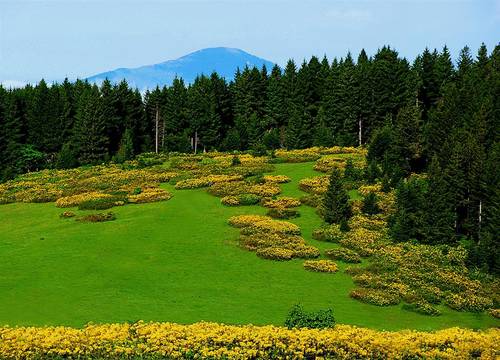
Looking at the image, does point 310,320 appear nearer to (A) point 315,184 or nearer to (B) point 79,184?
(A) point 315,184

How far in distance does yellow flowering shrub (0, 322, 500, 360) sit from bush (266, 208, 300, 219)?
25912mm

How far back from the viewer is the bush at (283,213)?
4356 cm

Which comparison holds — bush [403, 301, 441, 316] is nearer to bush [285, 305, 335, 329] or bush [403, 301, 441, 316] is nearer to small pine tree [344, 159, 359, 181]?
bush [285, 305, 335, 329]

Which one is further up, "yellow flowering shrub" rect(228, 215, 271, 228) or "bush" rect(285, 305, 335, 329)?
"yellow flowering shrub" rect(228, 215, 271, 228)

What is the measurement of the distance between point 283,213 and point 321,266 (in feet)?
35.1

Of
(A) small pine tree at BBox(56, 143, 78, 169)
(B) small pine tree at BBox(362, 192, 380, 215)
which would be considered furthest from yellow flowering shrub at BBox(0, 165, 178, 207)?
(B) small pine tree at BBox(362, 192, 380, 215)

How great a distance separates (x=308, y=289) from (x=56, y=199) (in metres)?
31.6

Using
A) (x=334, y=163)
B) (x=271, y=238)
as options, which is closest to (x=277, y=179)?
(x=334, y=163)

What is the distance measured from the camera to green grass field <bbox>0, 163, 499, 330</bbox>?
25.8 m

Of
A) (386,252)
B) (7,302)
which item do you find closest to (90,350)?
(7,302)

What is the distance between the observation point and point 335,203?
42312 millimetres

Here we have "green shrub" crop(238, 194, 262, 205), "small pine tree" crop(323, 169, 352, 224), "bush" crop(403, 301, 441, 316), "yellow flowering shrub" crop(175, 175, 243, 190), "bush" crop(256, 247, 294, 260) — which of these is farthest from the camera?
"yellow flowering shrub" crop(175, 175, 243, 190)

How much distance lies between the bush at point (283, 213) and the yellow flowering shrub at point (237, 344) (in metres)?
25.9

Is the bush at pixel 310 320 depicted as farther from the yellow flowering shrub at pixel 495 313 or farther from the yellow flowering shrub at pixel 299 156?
the yellow flowering shrub at pixel 299 156
